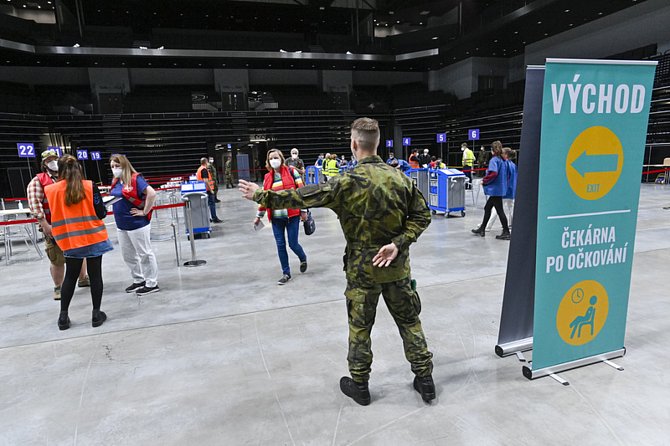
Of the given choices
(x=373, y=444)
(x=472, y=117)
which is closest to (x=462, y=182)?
(x=373, y=444)

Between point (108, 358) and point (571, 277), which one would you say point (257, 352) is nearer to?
point (108, 358)

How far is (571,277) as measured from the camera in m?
2.19

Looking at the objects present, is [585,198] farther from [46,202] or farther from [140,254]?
[46,202]

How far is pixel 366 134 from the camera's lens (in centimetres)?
199

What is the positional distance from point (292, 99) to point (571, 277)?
22.1 meters

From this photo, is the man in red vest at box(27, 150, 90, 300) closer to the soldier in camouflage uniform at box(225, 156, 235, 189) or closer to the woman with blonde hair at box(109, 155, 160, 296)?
the woman with blonde hair at box(109, 155, 160, 296)

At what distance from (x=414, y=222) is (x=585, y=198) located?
39.3 inches

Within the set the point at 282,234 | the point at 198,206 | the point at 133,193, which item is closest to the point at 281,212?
the point at 282,234

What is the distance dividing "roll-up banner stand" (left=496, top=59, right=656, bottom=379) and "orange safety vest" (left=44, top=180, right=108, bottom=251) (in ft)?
10.6

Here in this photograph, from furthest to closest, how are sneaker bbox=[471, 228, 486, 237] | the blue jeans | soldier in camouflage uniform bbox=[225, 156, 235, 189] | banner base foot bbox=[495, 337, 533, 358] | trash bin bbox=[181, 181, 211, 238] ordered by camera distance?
1. soldier in camouflage uniform bbox=[225, 156, 235, 189]
2. trash bin bbox=[181, 181, 211, 238]
3. sneaker bbox=[471, 228, 486, 237]
4. the blue jeans
5. banner base foot bbox=[495, 337, 533, 358]

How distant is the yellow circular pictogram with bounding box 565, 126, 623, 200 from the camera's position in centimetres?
206

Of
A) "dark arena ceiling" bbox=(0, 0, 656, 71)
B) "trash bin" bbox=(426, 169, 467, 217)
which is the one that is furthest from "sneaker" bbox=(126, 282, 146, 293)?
"dark arena ceiling" bbox=(0, 0, 656, 71)

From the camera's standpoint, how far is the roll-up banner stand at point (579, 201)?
2018 millimetres

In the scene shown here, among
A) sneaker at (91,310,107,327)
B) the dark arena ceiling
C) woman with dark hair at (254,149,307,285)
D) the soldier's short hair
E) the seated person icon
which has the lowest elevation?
sneaker at (91,310,107,327)
